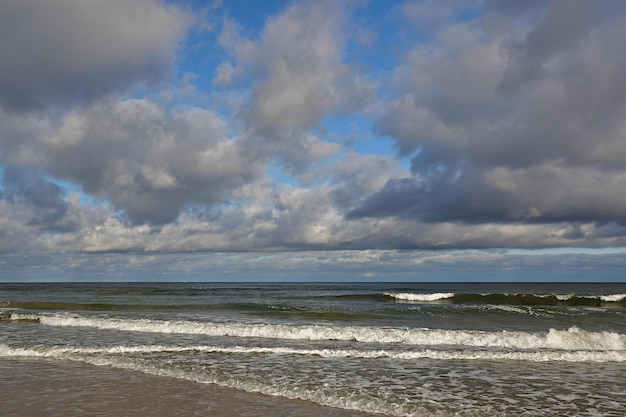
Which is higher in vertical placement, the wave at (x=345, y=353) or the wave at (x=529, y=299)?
the wave at (x=345, y=353)

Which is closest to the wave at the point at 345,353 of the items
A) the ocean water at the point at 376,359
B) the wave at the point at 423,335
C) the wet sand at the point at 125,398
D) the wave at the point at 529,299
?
the ocean water at the point at 376,359

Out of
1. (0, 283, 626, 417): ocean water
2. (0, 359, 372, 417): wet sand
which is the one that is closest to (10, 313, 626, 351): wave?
(0, 283, 626, 417): ocean water

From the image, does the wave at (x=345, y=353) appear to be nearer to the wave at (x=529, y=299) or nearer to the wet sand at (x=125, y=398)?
the wet sand at (x=125, y=398)

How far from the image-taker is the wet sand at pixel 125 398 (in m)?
9.46

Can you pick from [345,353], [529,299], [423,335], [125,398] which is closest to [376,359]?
[345,353]

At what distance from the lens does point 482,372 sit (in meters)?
13.9

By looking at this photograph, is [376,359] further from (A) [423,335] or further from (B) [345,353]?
(A) [423,335]

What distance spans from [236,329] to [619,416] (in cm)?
1707

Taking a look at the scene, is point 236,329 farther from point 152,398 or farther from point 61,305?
point 61,305

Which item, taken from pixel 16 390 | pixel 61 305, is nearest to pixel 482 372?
pixel 16 390

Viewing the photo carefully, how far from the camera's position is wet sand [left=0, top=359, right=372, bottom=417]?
31.0ft

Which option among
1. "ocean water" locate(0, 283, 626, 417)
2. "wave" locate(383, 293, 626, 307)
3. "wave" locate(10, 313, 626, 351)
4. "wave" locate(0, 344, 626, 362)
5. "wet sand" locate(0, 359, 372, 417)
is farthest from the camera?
"wave" locate(383, 293, 626, 307)

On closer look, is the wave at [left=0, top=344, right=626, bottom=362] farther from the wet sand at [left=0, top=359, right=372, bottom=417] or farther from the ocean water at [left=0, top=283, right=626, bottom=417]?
the wet sand at [left=0, top=359, right=372, bottom=417]

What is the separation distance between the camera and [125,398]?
10.5 metres
